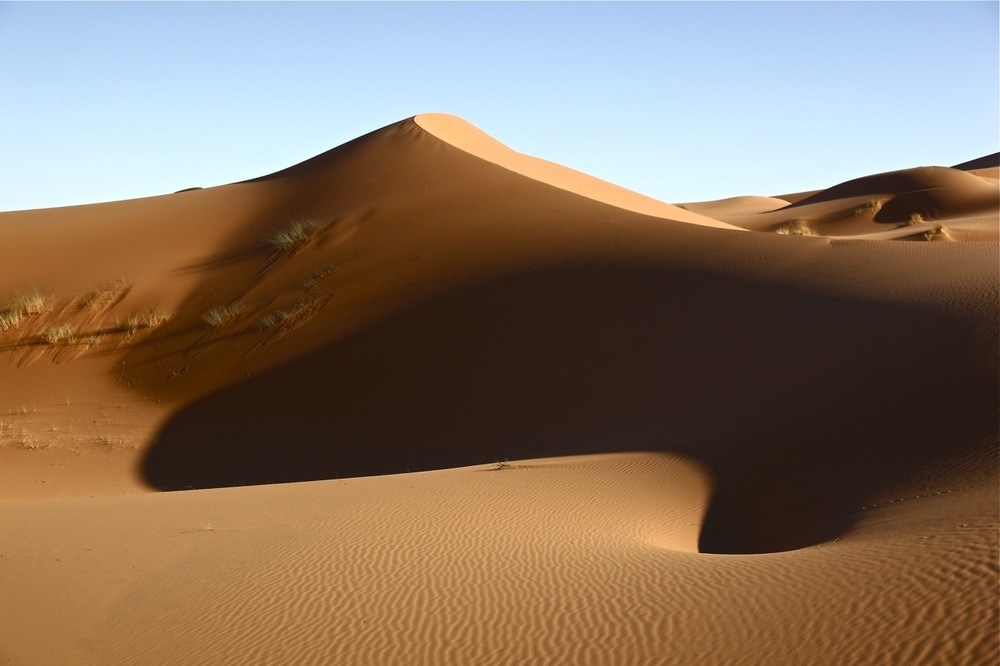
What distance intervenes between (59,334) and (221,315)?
3.80 meters

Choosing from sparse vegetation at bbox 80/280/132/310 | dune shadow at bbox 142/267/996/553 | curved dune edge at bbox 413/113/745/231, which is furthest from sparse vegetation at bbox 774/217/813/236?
sparse vegetation at bbox 80/280/132/310

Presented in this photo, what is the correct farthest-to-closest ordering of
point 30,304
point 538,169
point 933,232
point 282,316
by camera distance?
1. point 538,169
2. point 933,232
3. point 30,304
4. point 282,316

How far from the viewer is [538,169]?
100 ft

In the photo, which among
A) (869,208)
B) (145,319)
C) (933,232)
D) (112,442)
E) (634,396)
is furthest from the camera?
(869,208)

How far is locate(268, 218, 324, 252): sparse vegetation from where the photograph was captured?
74.1 feet

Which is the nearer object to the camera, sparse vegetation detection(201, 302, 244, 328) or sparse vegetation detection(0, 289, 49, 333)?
sparse vegetation detection(201, 302, 244, 328)

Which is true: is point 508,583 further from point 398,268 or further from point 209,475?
point 398,268

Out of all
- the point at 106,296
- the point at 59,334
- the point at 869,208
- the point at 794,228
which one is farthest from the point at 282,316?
the point at 869,208

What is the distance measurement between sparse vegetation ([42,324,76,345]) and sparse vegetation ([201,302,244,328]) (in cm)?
303

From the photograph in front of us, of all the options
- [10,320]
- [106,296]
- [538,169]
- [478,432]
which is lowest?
[478,432]

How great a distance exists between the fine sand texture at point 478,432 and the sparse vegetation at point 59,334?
8 centimetres

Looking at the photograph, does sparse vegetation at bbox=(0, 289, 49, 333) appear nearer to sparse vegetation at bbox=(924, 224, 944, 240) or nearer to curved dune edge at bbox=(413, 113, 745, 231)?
curved dune edge at bbox=(413, 113, 745, 231)

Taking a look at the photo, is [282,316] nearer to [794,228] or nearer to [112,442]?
[112,442]

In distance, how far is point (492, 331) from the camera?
643 inches
